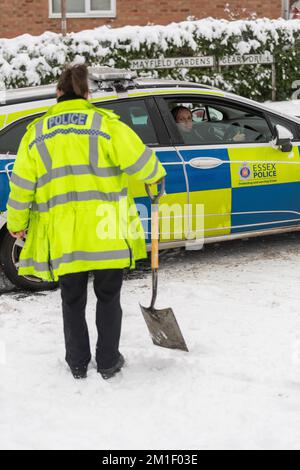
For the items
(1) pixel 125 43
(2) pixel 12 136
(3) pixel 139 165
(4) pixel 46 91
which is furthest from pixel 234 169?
(1) pixel 125 43

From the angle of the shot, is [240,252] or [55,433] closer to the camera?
[55,433]

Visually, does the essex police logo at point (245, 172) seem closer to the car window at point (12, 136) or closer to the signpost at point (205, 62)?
the car window at point (12, 136)

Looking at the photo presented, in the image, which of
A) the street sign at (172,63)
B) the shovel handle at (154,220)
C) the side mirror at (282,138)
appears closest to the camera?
the shovel handle at (154,220)

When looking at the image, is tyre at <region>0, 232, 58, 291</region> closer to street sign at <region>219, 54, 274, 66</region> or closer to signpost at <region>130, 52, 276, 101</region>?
signpost at <region>130, 52, 276, 101</region>

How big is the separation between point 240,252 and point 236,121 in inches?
46.1

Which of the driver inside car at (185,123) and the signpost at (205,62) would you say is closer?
the driver inside car at (185,123)

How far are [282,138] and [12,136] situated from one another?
2157 mm

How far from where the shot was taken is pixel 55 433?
357 cm

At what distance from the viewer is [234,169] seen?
19.5 feet

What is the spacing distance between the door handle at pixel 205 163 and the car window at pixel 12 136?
128 centimetres

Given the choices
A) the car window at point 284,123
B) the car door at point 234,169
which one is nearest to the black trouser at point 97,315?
the car door at point 234,169

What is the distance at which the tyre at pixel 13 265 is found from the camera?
5.49 metres
